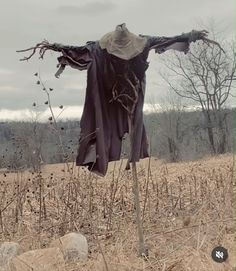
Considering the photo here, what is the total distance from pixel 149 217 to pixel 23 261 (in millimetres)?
2550

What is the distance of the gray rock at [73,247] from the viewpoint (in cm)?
504

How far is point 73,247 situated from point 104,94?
1.62 metres

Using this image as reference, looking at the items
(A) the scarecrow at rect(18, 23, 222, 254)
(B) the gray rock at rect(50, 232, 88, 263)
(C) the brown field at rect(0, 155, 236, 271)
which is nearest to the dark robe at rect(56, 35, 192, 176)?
(A) the scarecrow at rect(18, 23, 222, 254)

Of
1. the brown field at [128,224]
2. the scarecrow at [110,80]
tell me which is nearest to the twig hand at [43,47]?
the scarecrow at [110,80]

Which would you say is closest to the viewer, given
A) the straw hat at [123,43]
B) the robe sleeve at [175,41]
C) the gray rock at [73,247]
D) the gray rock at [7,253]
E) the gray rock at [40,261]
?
the straw hat at [123,43]

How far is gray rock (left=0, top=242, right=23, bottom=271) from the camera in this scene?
4.82 m

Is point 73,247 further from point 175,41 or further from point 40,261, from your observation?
point 175,41

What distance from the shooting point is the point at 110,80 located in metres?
4.37

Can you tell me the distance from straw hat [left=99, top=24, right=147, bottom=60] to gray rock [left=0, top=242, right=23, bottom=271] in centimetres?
212

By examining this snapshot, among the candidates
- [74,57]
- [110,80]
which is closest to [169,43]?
[110,80]

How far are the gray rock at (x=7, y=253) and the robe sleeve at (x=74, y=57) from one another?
1786 millimetres

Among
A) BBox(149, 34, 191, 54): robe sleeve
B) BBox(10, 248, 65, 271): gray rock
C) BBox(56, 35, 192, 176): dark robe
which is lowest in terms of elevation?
BBox(10, 248, 65, 271): gray rock

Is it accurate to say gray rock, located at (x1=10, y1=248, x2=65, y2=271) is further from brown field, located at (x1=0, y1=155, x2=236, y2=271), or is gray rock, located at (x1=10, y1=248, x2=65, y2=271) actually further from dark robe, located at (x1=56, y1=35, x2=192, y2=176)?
dark robe, located at (x1=56, y1=35, x2=192, y2=176)

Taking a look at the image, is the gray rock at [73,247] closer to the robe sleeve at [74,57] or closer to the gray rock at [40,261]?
the gray rock at [40,261]
